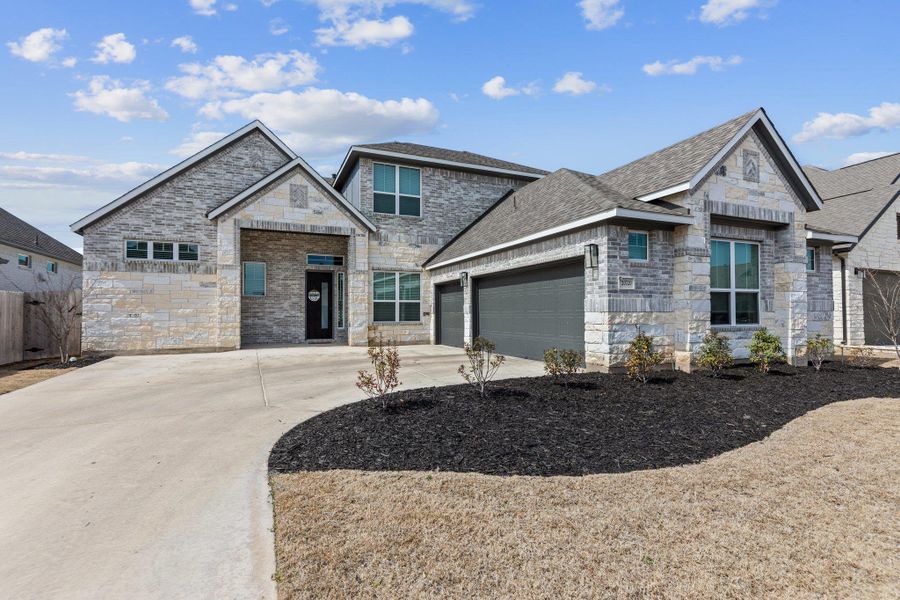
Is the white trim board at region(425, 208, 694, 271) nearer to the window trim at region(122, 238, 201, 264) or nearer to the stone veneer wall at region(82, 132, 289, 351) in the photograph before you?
the stone veneer wall at region(82, 132, 289, 351)

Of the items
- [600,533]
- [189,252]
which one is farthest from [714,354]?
[189,252]

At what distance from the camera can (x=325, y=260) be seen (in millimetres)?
18219

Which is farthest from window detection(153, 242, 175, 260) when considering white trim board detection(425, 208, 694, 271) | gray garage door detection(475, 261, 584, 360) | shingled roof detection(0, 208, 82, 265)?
shingled roof detection(0, 208, 82, 265)

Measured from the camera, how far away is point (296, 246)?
17.7 meters

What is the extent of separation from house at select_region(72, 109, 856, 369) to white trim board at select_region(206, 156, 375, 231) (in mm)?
61

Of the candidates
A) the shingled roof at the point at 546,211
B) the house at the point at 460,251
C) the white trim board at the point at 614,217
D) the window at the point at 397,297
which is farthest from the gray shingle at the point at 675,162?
the window at the point at 397,297

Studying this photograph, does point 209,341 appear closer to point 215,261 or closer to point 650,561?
point 215,261

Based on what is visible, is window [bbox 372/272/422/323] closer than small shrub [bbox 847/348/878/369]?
No

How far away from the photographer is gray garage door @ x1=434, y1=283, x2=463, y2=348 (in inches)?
645

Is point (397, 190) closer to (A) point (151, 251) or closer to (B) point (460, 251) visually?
(B) point (460, 251)

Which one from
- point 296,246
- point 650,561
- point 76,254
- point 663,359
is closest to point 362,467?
point 650,561

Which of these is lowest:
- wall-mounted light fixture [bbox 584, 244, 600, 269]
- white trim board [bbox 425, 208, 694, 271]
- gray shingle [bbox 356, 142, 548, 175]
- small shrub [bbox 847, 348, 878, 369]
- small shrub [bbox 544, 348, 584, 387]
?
small shrub [bbox 847, 348, 878, 369]

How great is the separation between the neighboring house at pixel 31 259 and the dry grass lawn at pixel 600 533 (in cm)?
2240

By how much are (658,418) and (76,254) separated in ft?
115
